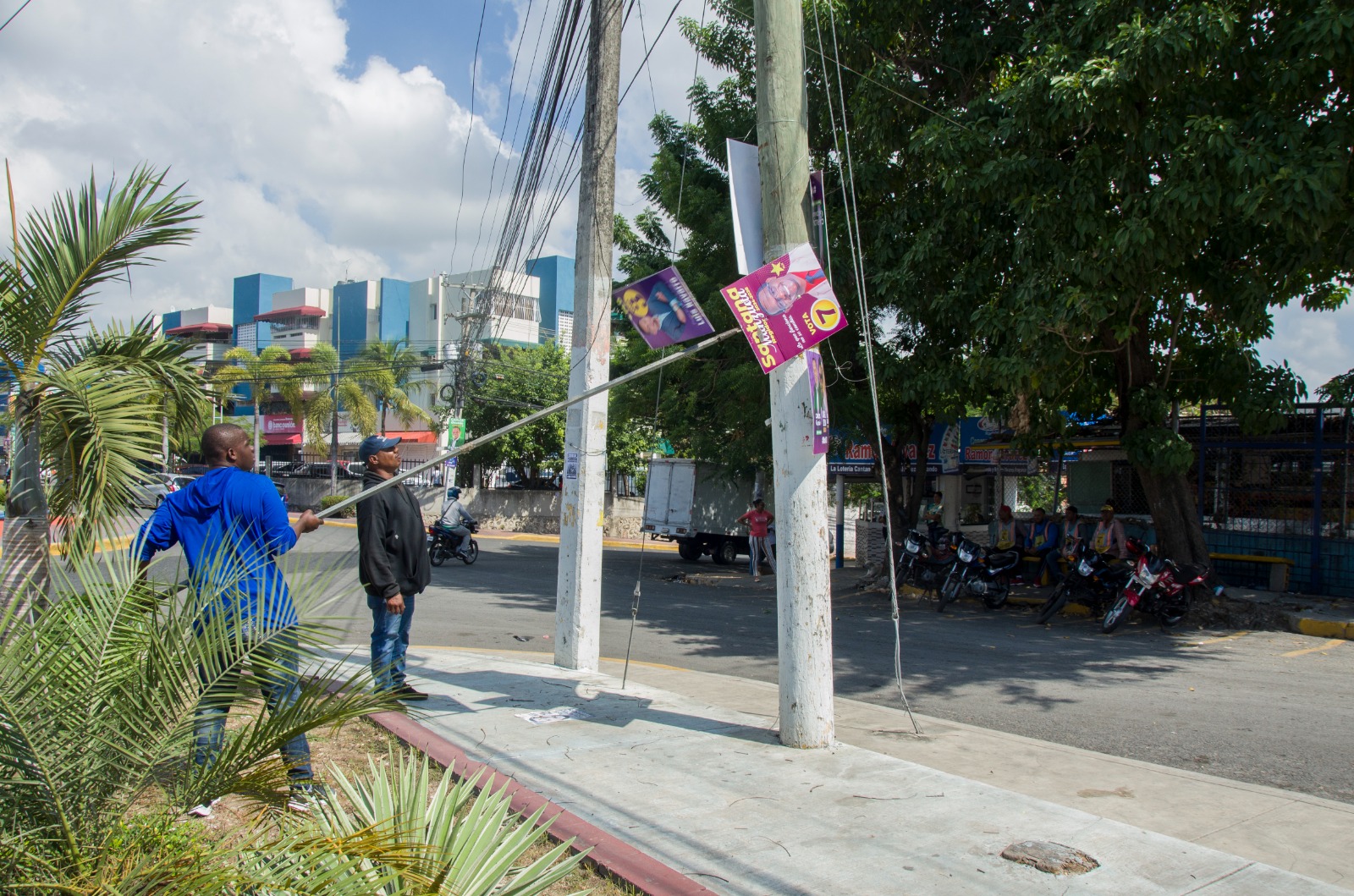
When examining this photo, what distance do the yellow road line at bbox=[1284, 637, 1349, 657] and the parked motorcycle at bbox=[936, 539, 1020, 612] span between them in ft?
12.6

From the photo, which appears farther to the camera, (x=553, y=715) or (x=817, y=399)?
(x=553, y=715)

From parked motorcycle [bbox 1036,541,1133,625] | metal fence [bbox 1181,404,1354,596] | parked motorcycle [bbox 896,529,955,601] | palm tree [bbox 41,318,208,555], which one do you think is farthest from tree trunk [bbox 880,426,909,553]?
palm tree [bbox 41,318,208,555]

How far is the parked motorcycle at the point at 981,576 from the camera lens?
13.7 metres

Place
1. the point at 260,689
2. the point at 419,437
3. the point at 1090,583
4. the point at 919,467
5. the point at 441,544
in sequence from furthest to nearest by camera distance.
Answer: the point at 419,437
the point at 441,544
the point at 919,467
the point at 1090,583
the point at 260,689

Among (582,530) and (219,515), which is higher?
(219,515)

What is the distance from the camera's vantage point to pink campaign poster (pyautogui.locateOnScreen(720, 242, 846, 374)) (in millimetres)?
5695

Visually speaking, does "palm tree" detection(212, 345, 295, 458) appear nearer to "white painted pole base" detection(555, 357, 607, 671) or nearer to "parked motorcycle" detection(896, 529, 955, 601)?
"parked motorcycle" detection(896, 529, 955, 601)

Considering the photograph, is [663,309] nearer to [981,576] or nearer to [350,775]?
[350,775]

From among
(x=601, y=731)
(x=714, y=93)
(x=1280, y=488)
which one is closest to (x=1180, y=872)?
(x=601, y=731)

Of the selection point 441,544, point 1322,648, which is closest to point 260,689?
point 1322,648

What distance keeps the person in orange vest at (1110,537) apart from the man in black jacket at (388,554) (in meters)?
10.1

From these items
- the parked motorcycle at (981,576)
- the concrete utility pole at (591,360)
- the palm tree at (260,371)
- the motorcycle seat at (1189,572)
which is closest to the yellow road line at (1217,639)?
the motorcycle seat at (1189,572)

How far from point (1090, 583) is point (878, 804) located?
28.5ft

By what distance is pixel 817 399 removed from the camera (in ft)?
19.1
